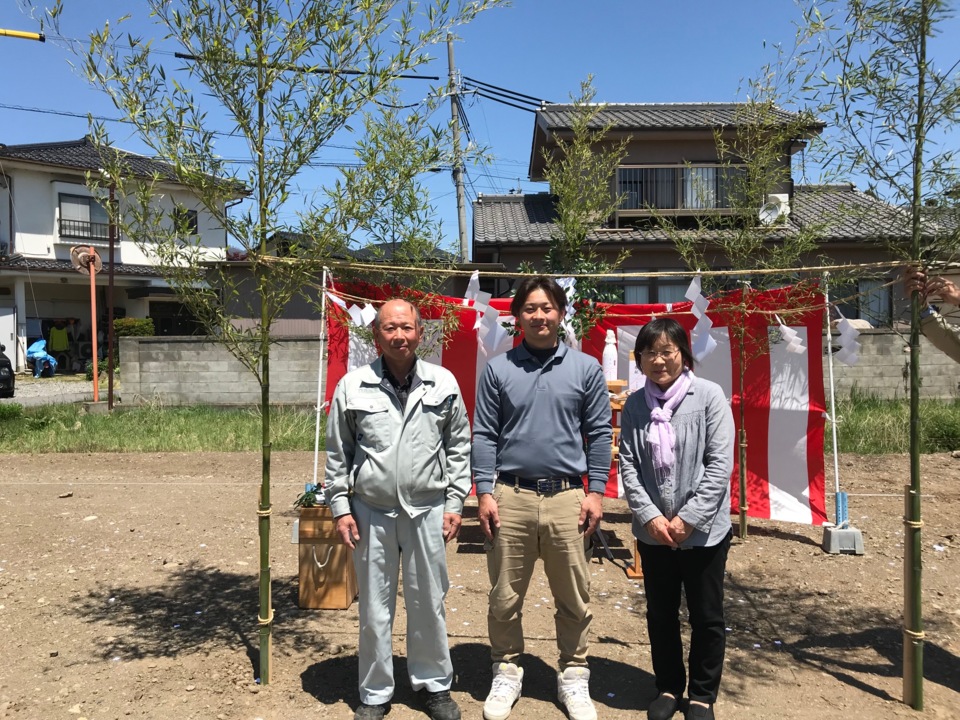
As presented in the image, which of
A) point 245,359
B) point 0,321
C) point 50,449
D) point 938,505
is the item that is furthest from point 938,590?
point 0,321

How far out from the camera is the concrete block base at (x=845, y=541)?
17.5 feet

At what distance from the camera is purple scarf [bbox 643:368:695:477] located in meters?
2.84

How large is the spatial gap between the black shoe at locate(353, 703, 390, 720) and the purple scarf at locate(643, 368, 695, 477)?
1521mm

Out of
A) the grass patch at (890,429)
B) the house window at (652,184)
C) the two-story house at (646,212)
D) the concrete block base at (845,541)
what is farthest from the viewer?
the house window at (652,184)

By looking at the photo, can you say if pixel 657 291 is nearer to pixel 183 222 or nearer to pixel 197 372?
pixel 197 372

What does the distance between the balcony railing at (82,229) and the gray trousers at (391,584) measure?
21.7 m

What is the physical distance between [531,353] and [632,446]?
0.58 m

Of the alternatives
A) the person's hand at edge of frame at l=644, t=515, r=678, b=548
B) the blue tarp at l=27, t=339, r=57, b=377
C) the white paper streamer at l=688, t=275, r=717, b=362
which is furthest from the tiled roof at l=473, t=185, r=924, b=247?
the blue tarp at l=27, t=339, r=57, b=377

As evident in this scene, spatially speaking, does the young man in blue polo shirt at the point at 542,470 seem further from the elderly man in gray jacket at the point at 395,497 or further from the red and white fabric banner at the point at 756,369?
the red and white fabric banner at the point at 756,369

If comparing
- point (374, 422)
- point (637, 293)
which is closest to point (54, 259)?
point (637, 293)

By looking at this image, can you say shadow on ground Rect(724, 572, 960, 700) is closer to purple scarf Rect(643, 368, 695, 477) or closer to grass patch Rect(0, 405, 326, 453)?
purple scarf Rect(643, 368, 695, 477)

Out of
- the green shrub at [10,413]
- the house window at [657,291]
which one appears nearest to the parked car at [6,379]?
the green shrub at [10,413]

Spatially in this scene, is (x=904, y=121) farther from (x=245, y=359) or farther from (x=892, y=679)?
(x=245, y=359)

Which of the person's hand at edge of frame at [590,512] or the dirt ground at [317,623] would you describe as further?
the dirt ground at [317,623]
